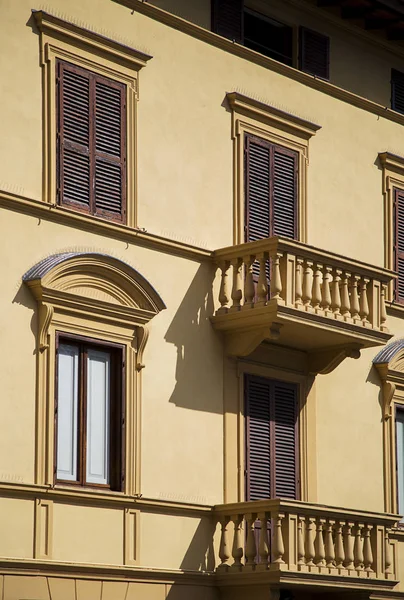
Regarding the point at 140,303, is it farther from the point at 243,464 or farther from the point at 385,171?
the point at 385,171

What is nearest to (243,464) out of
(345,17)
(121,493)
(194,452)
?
(194,452)

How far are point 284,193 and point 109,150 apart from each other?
3407 millimetres

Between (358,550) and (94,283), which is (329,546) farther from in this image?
(94,283)

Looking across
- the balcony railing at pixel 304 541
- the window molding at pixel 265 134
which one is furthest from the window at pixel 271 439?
the window molding at pixel 265 134

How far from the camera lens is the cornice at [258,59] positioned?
2031cm

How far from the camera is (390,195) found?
23797 millimetres

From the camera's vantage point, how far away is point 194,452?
19.7m

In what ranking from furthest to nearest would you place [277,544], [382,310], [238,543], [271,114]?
[271,114]
[382,310]
[238,543]
[277,544]

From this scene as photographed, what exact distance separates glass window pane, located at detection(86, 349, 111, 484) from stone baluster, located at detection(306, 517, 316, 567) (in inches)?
107

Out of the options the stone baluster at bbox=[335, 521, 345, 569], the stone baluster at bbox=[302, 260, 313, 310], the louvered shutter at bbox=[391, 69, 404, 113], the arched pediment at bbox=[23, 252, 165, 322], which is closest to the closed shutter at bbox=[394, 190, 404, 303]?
the louvered shutter at bbox=[391, 69, 404, 113]

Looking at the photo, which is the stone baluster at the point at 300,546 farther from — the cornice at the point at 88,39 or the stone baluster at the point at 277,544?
the cornice at the point at 88,39

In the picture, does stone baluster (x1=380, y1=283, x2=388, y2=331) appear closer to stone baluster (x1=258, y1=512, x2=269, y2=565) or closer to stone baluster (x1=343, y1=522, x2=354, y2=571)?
stone baluster (x1=343, y1=522, x2=354, y2=571)

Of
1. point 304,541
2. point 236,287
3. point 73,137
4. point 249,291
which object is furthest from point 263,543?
point 73,137

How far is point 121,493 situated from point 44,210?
360 centimetres
